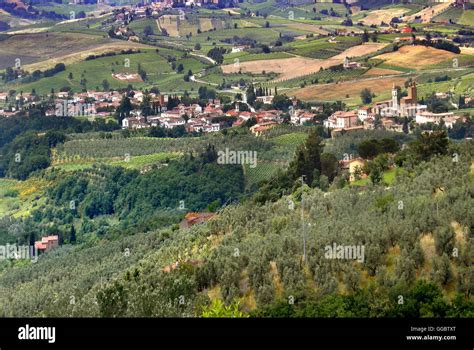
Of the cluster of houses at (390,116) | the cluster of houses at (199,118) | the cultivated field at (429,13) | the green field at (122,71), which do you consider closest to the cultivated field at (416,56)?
the cluster of houses at (390,116)

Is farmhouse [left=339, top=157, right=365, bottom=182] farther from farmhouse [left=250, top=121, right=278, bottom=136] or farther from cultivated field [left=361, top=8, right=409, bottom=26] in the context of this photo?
cultivated field [left=361, top=8, right=409, bottom=26]

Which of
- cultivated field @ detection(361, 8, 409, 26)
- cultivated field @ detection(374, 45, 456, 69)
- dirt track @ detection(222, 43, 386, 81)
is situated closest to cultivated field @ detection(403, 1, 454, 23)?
cultivated field @ detection(361, 8, 409, 26)

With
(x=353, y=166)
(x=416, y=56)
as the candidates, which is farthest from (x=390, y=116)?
(x=353, y=166)

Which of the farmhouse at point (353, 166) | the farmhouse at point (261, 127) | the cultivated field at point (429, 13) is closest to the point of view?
the farmhouse at point (353, 166)

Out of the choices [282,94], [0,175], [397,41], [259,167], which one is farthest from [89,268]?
[397,41]

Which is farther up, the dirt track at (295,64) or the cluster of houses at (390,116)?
the cluster of houses at (390,116)

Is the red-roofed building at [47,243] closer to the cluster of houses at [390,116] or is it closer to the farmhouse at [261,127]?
the farmhouse at [261,127]

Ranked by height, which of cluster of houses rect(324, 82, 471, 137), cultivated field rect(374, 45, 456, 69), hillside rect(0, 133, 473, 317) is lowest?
cultivated field rect(374, 45, 456, 69)

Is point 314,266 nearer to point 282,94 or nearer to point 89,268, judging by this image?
point 89,268

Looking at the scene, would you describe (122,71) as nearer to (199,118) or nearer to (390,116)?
(199,118)

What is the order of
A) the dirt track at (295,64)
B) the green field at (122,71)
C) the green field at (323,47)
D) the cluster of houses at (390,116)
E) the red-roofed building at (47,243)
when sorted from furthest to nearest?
the green field at (323,47) < the green field at (122,71) < the dirt track at (295,64) < the cluster of houses at (390,116) < the red-roofed building at (47,243)
